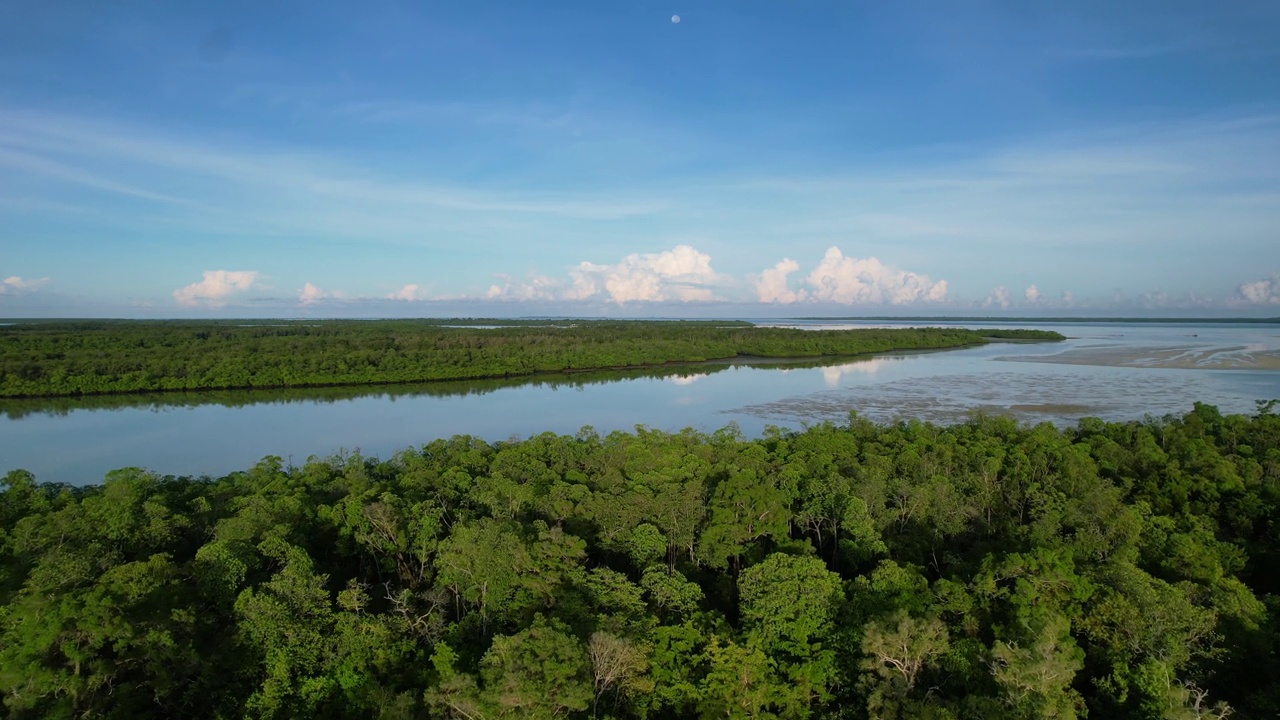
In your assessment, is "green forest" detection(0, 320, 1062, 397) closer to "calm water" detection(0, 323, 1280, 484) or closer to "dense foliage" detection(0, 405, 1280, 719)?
"calm water" detection(0, 323, 1280, 484)

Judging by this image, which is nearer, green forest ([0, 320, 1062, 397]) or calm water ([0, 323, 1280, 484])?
calm water ([0, 323, 1280, 484])

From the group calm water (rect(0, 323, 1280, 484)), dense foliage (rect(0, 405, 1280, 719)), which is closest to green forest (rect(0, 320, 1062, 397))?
calm water (rect(0, 323, 1280, 484))

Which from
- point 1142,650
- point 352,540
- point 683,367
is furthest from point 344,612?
point 683,367

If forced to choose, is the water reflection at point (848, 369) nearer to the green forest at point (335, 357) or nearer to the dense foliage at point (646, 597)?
the green forest at point (335, 357)

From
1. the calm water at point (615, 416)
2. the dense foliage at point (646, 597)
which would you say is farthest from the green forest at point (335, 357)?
the dense foliage at point (646, 597)

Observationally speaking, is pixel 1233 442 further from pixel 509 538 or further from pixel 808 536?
pixel 509 538
